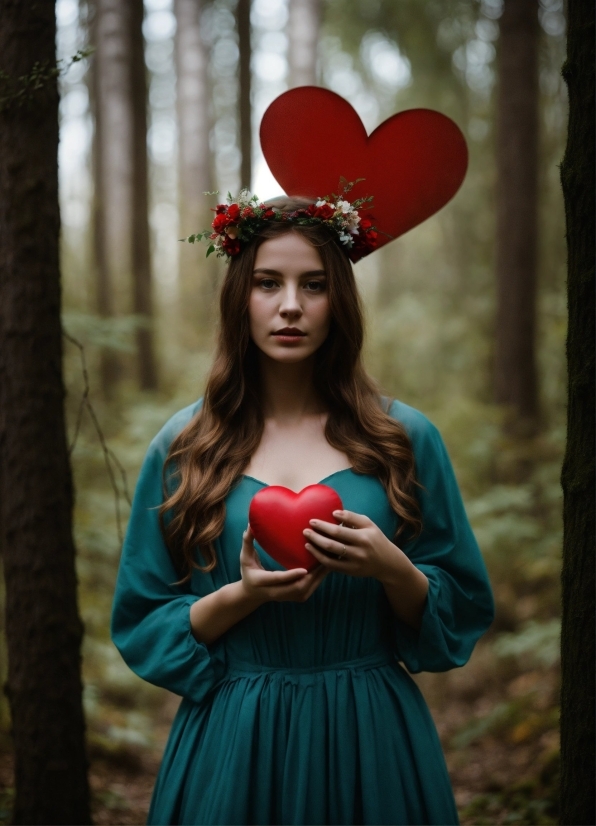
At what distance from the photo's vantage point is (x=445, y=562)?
2.20 meters

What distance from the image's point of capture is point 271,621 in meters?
2.05

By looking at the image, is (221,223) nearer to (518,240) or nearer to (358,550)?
(358,550)

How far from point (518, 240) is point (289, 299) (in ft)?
17.2

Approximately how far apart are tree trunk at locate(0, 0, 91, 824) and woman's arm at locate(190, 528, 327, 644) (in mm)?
845

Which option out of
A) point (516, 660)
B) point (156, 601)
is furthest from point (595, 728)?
point (516, 660)

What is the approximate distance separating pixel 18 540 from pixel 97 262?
733 centimetres

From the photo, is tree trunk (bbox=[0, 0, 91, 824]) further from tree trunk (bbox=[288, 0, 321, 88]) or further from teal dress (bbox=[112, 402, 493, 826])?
tree trunk (bbox=[288, 0, 321, 88])

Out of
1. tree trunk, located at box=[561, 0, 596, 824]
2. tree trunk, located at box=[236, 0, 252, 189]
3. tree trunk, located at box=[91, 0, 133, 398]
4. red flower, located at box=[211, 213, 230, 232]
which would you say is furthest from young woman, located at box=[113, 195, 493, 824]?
tree trunk, located at box=[91, 0, 133, 398]

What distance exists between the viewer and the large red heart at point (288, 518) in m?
1.87

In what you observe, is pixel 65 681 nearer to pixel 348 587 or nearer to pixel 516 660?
pixel 348 587

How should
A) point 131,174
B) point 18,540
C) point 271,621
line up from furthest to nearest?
1. point 131,174
2. point 18,540
3. point 271,621

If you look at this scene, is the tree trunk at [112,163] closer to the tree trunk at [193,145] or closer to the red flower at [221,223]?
the tree trunk at [193,145]

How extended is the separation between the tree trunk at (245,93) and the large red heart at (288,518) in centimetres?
528

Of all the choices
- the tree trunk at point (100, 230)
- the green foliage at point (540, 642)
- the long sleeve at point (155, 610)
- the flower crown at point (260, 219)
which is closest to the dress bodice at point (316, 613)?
the long sleeve at point (155, 610)
